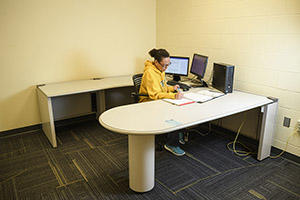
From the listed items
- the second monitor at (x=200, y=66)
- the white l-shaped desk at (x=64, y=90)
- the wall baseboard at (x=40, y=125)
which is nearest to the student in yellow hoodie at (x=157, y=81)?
the second monitor at (x=200, y=66)

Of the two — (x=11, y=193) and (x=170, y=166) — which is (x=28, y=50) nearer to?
(x=11, y=193)

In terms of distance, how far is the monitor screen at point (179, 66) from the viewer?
3.46 metres

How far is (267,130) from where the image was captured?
265 cm

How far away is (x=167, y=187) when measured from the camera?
7.43ft

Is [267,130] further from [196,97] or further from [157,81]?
[157,81]

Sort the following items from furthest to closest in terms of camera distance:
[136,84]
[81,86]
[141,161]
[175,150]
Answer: [81,86] < [136,84] < [175,150] < [141,161]

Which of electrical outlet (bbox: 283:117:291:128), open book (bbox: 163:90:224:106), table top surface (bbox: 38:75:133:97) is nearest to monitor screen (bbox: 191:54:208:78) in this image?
open book (bbox: 163:90:224:106)

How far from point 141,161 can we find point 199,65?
176cm

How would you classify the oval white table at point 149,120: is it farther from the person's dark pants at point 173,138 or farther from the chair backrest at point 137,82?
the chair backrest at point 137,82

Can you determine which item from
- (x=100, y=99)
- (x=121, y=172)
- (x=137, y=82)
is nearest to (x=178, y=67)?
(x=137, y=82)

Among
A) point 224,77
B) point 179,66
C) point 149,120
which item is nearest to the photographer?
point 149,120

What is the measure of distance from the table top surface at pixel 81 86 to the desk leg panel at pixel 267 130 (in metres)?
1.89

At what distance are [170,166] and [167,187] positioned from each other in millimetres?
385

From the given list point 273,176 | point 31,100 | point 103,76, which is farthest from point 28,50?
point 273,176
